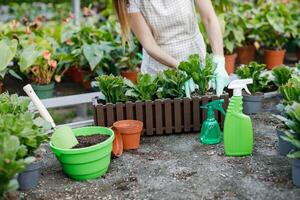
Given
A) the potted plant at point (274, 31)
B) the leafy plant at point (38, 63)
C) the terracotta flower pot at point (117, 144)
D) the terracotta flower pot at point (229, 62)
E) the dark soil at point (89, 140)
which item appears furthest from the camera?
the potted plant at point (274, 31)

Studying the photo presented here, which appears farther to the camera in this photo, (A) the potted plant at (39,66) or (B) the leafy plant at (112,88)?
(A) the potted plant at (39,66)

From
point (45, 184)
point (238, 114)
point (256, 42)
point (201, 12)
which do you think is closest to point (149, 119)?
point (238, 114)

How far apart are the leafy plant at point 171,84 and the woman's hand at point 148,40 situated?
0.24 m

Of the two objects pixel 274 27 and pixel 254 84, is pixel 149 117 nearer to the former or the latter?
pixel 254 84

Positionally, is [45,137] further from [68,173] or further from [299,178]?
[299,178]

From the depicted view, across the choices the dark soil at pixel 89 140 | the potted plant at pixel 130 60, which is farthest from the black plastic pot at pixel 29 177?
the potted plant at pixel 130 60

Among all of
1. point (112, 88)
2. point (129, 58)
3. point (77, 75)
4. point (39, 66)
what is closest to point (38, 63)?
point (39, 66)

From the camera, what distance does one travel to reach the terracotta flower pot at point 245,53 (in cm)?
411

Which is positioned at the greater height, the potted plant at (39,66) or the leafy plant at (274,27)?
the leafy plant at (274,27)

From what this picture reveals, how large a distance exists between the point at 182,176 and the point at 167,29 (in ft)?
3.51

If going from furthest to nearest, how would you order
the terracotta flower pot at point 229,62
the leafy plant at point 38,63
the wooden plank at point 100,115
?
the terracotta flower pot at point 229,62 → the leafy plant at point 38,63 → the wooden plank at point 100,115

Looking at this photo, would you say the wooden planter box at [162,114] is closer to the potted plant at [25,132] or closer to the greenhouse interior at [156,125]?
the greenhouse interior at [156,125]

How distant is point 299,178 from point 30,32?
2591mm

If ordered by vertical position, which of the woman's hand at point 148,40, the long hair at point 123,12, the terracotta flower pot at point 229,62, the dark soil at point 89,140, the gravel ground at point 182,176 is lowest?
the gravel ground at point 182,176
